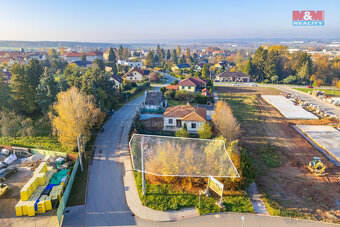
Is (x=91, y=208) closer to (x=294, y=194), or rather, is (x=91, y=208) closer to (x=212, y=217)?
(x=212, y=217)

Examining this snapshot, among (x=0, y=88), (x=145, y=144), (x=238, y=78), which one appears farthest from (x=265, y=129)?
(x=238, y=78)

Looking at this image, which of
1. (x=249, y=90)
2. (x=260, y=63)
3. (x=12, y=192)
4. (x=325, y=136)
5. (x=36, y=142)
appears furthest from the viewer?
(x=260, y=63)

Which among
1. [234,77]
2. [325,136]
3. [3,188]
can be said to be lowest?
[325,136]

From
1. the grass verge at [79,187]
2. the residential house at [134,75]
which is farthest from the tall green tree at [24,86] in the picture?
the residential house at [134,75]

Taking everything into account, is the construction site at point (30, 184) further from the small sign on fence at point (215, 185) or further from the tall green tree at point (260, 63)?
the tall green tree at point (260, 63)

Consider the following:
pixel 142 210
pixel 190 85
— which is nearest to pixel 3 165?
pixel 142 210

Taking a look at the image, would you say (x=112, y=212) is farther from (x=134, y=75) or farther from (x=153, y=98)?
(x=134, y=75)
